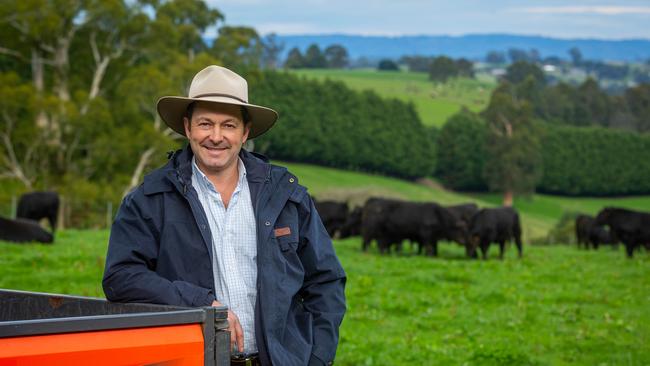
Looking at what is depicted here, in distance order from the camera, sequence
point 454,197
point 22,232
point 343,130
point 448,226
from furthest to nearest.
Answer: point 343,130 < point 454,197 < point 448,226 < point 22,232

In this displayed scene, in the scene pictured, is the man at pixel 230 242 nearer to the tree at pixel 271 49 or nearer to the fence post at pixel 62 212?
the fence post at pixel 62 212

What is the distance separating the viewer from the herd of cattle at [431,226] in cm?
2847

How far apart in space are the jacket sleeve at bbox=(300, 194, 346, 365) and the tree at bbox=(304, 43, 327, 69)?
184 metres

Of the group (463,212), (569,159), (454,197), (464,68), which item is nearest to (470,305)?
(463,212)

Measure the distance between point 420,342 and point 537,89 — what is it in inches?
4913

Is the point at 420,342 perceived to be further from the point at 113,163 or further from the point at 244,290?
the point at 113,163

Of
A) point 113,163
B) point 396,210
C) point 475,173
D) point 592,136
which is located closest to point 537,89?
point 592,136

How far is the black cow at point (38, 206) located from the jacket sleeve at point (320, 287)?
1024 inches

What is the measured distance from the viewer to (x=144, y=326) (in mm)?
4020

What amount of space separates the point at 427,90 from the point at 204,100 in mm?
146972

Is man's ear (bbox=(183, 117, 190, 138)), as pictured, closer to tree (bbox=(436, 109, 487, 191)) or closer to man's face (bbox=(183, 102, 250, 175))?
man's face (bbox=(183, 102, 250, 175))

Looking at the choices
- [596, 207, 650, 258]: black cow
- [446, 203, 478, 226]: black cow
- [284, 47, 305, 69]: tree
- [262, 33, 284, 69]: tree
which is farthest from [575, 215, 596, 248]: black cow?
[284, 47, 305, 69]: tree

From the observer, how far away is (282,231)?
202 inches

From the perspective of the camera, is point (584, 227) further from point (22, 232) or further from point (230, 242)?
point (230, 242)
